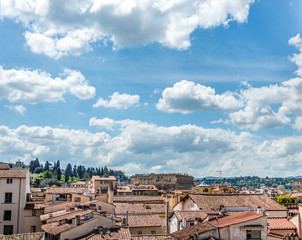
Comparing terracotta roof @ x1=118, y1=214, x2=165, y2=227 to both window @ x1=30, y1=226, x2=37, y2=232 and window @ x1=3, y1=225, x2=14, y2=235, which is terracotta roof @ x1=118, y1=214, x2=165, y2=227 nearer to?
window @ x1=30, y1=226, x2=37, y2=232

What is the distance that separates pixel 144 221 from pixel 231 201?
672 inches

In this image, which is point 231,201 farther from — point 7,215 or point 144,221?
point 7,215

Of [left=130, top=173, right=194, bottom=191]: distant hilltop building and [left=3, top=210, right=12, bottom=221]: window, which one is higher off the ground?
[left=130, top=173, right=194, bottom=191]: distant hilltop building

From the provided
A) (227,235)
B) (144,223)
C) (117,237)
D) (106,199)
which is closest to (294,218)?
(227,235)

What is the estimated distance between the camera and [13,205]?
172 ft

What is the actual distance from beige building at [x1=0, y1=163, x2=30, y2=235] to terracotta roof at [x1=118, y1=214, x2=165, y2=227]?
17.0 m

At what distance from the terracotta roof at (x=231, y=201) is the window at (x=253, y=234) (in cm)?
2717

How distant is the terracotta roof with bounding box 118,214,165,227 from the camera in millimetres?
48094

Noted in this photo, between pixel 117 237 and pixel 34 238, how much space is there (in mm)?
9064

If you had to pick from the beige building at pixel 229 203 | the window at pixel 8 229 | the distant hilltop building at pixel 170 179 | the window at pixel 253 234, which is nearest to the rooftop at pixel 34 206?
the window at pixel 8 229

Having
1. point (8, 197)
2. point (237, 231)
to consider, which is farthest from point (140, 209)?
point (237, 231)

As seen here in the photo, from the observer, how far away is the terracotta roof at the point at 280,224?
32.6 metres

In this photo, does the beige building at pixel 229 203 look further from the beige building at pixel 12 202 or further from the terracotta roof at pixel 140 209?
the beige building at pixel 12 202

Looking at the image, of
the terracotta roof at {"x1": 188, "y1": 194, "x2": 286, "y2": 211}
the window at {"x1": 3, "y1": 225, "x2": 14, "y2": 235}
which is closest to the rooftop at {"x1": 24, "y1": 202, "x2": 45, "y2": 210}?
the window at {"x1": 3, "y1": 225, "x2": 14, "y2": 235}
